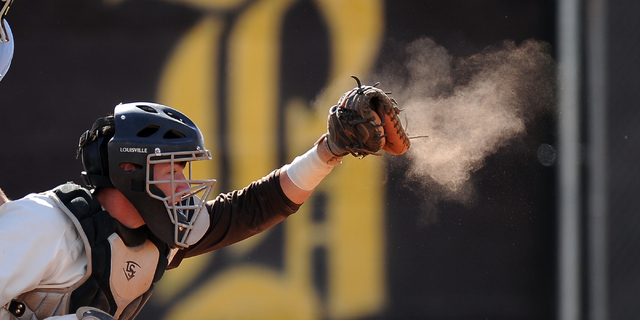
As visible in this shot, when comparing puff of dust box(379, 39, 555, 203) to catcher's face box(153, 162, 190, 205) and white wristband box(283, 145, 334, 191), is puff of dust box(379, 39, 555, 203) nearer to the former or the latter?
white wristband box(283, 145, 334, 191)

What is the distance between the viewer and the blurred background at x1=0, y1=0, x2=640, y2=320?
425cm

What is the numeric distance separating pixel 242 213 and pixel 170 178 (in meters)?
0.57

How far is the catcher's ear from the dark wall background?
1.42 metres

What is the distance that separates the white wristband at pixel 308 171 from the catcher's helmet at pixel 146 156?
1.85 feet

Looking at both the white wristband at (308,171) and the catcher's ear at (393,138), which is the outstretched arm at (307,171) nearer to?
the white wristband at (308,171)

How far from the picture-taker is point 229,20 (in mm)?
4359

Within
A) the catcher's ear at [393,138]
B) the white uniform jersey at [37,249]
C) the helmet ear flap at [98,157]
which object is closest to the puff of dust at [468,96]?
the catcher's ear at [393,138]

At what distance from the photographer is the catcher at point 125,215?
204 cm

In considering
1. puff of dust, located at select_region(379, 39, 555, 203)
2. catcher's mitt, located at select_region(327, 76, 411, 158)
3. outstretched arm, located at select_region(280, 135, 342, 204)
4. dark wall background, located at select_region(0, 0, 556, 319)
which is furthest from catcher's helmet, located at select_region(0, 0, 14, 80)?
puff of dust, located at select_region(379, 39, 555, 203)

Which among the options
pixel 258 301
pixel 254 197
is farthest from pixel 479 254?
pixel 254 197

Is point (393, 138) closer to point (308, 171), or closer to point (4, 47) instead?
point (308, 171)

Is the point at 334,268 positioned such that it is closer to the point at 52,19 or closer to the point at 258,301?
the point at 258,301

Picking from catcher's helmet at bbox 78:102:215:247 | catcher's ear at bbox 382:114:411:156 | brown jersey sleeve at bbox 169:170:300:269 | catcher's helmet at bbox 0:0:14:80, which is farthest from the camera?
brown jersey sleeve at bbox 169:170:300:269

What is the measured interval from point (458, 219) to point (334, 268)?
96 centimetres
